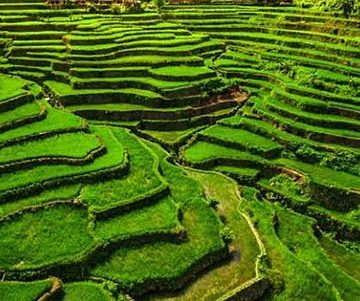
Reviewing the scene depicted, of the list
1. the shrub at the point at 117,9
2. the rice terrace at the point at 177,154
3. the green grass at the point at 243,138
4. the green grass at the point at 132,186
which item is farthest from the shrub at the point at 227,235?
the shrub at the point at 117,9

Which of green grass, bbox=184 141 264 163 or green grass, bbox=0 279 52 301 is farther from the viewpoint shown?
green grass, bbox=184 141 264 163

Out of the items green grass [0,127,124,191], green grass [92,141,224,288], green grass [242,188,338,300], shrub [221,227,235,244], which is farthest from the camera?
green grass [0,127,124,191]

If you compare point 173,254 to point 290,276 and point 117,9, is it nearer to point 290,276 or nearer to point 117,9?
point 290,276

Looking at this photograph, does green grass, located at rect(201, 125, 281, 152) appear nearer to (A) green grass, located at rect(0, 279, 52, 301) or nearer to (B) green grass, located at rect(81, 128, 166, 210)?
(B) green grass, located at rect(81, 128, 166, 210)

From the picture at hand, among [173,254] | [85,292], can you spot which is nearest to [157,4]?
[173,254]

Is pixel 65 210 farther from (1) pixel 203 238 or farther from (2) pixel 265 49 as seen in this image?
(2) pixel 265 49

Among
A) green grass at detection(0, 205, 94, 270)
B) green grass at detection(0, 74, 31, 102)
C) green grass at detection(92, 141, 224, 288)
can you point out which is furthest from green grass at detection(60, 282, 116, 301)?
green grass at detection(0, 74, 31, 102)

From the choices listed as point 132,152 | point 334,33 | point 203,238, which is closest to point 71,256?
point 203,238

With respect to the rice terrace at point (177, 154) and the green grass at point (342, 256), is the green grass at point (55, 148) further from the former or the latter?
the green grass at point (342, 256)
